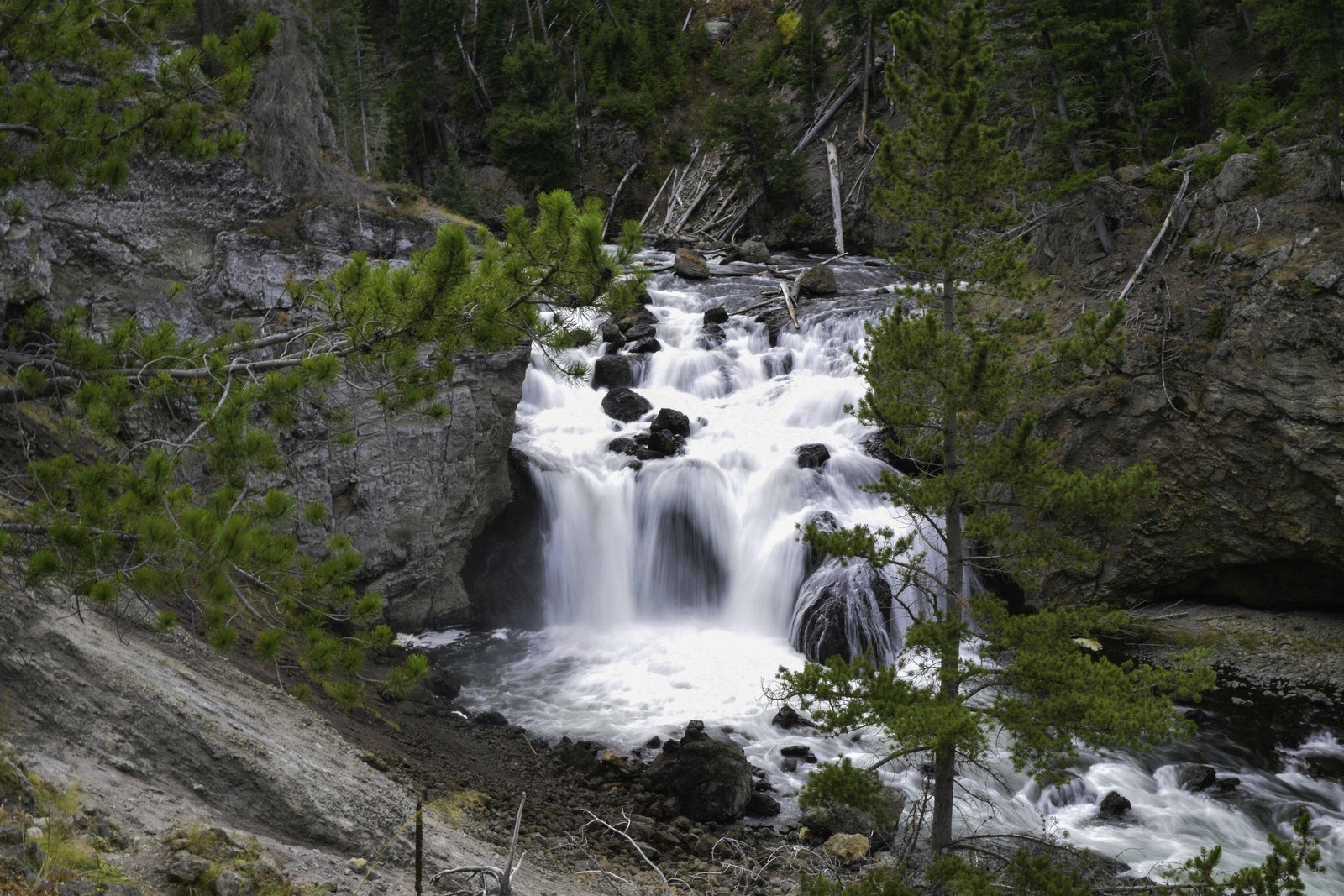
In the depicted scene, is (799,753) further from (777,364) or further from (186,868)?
(777,364)

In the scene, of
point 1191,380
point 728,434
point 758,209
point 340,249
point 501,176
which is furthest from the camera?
point 501,176

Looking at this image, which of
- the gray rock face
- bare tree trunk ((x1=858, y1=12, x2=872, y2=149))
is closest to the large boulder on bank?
the gray rock face

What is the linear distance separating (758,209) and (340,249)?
1998 cm

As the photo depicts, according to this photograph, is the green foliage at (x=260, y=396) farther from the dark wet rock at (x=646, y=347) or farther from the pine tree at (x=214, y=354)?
the dark wet rock at (x=646, y=347)

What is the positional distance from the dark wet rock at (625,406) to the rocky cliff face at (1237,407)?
8289 millimetres

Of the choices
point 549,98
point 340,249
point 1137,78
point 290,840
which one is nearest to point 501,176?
point 549,98

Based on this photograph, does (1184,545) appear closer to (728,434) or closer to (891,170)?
(728,434)

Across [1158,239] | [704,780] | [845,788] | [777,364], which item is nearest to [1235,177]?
[1158,239]

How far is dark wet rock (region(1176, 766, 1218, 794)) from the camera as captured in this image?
11.0 metres

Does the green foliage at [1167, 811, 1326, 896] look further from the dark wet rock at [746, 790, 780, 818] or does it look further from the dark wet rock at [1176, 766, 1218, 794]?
the dark wet rock at [1176, 766, 1218, 794]

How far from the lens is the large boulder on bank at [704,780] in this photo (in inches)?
393

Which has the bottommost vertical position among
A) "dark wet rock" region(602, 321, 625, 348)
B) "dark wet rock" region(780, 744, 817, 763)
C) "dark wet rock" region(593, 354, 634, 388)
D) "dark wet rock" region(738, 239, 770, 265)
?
"dark wet rock" region(780, 744, 817, 763)

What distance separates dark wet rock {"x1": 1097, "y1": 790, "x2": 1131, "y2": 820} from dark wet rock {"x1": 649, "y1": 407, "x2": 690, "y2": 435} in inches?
405

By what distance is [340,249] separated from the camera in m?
16.2
